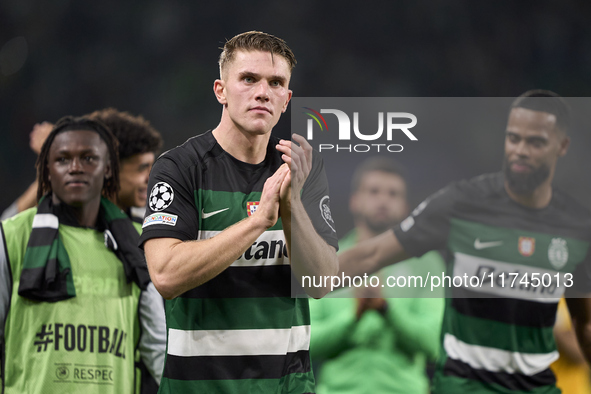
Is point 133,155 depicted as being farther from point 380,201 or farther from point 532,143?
point 532,143

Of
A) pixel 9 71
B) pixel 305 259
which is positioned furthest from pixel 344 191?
pixel 9 71

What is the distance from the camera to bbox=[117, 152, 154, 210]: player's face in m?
3.93

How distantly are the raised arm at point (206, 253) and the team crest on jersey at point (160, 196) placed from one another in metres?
0.13

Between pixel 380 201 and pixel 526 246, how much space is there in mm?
684

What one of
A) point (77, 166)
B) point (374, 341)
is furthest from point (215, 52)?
point (374, 341)

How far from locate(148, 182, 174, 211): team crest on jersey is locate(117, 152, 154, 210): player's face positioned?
183 cm

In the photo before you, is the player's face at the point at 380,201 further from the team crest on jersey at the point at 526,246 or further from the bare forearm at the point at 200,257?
the bare forearm at the point at 200,257

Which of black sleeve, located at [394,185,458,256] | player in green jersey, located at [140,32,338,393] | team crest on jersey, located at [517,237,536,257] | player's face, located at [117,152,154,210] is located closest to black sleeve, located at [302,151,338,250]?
player in green jersey, located at [140,32,338,393]

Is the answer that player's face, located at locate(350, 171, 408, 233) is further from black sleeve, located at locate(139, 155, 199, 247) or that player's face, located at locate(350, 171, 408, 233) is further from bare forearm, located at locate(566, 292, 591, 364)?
bare forearm, located at locate(566, 292, 591, 364)

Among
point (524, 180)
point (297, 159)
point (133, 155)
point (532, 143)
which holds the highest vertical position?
point (133, 155)

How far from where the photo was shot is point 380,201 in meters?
2.85

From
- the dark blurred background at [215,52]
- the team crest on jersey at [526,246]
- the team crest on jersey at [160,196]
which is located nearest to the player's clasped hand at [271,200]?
the team crest on jersey at [160,196]

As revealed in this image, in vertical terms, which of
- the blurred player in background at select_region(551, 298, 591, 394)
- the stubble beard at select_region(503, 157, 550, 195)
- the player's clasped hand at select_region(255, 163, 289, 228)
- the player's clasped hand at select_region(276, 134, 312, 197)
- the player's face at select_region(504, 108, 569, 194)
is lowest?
the blurred player in background at select_region(551, 298, 591, 394)

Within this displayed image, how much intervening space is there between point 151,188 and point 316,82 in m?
5.28
